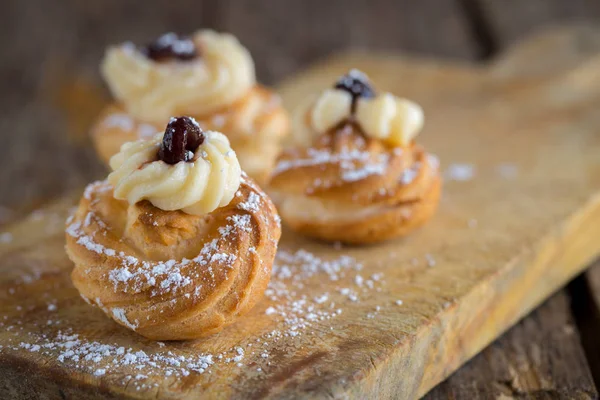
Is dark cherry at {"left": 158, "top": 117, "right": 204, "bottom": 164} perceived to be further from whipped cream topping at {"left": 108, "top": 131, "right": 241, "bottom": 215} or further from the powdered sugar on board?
the powdered sugar on board

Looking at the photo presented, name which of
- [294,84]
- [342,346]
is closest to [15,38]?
[294,84]

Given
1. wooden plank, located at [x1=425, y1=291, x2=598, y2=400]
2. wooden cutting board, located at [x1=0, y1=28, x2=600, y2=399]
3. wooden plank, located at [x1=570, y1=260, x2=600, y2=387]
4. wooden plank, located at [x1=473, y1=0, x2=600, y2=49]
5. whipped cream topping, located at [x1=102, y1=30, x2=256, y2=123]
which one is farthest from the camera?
wooden plank, located at [x1=473, y1=0, x2=600, y2=49]

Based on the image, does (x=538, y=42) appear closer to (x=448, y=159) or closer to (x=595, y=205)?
(x=448, y=159)

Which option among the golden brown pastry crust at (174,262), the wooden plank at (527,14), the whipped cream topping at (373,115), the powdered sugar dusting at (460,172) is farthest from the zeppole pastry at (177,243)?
the wooden plank at (527,14)

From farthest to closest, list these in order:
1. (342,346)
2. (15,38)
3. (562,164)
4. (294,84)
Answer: (15,38) < (294,84) < (562,164) < (342,346)

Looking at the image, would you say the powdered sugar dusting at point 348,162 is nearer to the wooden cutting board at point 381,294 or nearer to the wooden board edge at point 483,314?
the wooden cutting board at point 381,294

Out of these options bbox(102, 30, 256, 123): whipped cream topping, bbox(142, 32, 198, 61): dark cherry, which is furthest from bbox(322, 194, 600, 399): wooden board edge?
bbox(142, 32, 198, 61): dark cherry
